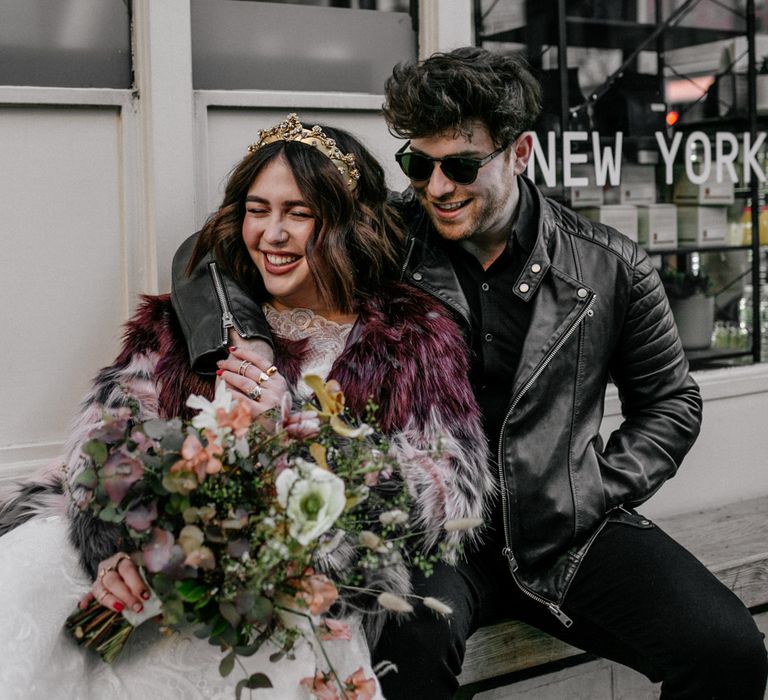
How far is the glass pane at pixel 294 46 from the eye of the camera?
3.46 meters

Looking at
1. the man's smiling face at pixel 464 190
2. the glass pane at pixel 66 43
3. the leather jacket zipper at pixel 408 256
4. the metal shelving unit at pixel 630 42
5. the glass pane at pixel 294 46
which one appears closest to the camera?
the man's smiling face at pixel 464 190

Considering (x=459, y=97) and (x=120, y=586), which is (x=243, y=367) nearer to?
(x=120, y=586)

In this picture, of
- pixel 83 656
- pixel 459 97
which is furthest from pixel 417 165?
pixel 83 656

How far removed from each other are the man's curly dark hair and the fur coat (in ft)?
1.66

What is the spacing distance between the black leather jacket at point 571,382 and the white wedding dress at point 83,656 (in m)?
0.67

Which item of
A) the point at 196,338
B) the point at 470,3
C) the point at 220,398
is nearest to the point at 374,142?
the point at 470,3

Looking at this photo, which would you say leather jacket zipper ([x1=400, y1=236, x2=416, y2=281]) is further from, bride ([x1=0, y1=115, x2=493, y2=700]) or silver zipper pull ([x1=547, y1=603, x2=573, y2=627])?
silver zipper pull ([x1=547, y1=603, x2=573, y2=627])

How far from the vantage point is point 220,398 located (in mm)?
2047

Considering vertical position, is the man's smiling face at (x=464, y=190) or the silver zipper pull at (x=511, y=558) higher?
the man's smiling face at (x=464, y=190)

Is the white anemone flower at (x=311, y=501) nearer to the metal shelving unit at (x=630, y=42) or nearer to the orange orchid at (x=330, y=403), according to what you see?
the orange orchid at (x=330, y=403)

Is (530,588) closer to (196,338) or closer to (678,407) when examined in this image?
(678,407)

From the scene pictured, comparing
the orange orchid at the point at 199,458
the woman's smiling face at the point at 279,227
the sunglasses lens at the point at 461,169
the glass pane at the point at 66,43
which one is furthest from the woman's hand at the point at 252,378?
the glass pane at the point at 66,43

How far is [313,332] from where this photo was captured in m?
2.91

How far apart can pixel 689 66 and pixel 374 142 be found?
4.75ft
